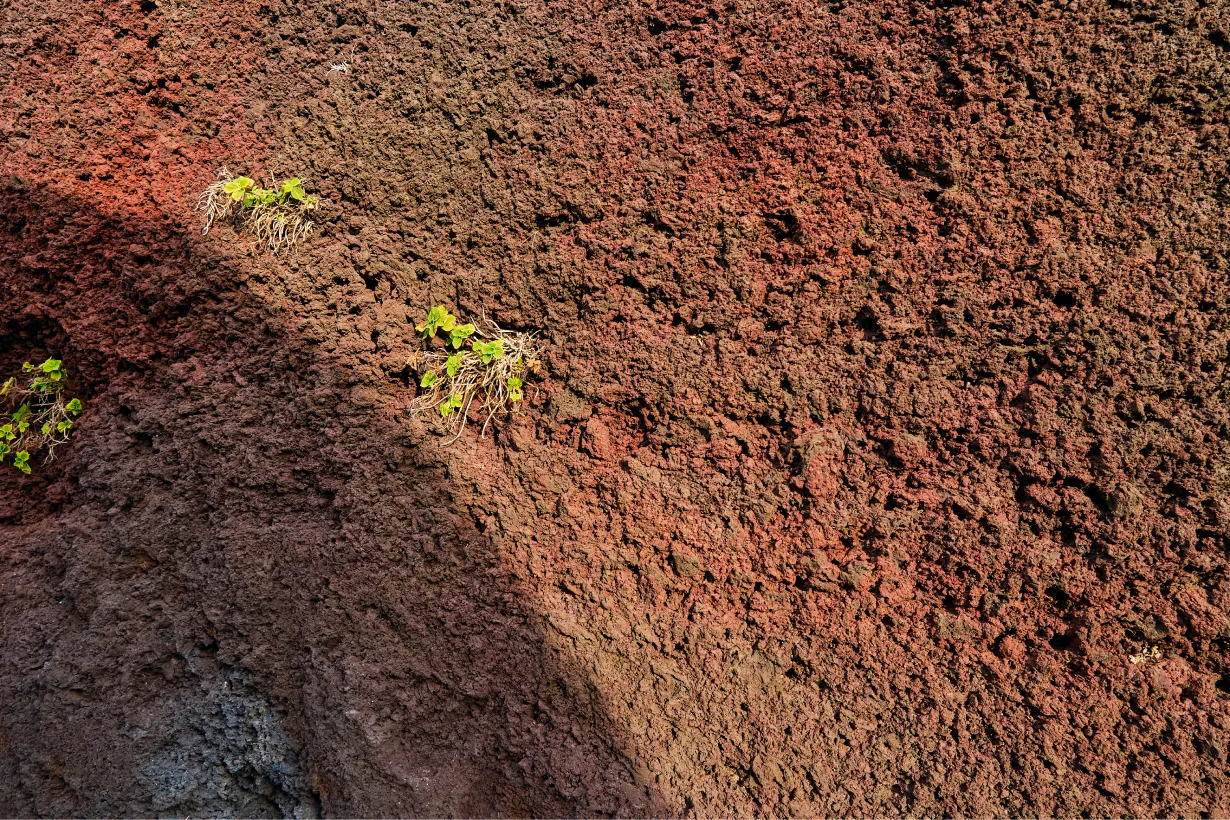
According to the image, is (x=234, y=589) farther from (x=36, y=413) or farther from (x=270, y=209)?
(x=270, y=209)

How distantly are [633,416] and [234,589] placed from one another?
148cm

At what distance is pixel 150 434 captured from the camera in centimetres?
264

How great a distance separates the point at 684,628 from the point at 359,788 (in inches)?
45.3

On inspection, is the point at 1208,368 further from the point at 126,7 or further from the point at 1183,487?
the point at 126,7

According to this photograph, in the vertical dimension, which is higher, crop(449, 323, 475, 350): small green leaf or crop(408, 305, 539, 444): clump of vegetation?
crop(449, 323, 475, 350): small green leaf

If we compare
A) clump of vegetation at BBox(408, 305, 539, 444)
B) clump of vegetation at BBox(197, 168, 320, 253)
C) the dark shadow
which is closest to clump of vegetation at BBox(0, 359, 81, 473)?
the dark shadow

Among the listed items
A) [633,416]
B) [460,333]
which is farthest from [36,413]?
[633,416]

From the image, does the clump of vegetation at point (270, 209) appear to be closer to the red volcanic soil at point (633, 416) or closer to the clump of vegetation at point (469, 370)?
the red volcanic soil at point (633, 416)

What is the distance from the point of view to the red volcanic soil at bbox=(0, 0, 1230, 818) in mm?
1944

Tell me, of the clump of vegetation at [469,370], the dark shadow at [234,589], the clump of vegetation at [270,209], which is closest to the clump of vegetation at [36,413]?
the dark shadow at [234,589]

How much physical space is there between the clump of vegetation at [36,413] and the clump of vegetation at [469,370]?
1.39 m

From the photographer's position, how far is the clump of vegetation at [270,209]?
2656 mm

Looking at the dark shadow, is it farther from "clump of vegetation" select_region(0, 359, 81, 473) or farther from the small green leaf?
the small green leaf

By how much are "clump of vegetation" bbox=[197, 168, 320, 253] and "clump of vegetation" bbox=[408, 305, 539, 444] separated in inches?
24.9
